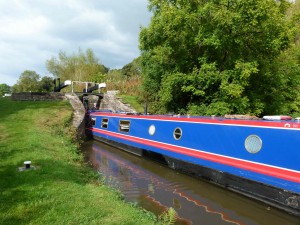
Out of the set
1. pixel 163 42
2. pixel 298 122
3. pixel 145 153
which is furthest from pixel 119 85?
pixel 298 122

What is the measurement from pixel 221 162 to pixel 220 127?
37.6 inches

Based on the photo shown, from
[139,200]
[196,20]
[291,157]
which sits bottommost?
[139,200]

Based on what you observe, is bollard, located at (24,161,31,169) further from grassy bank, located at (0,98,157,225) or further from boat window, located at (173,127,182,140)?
boat window, located at (173,127,182,140)

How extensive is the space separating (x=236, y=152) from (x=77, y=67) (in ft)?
102

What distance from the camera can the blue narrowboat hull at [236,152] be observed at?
568 centimetres

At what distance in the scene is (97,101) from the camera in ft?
73.4

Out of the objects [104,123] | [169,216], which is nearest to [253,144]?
[169,216]

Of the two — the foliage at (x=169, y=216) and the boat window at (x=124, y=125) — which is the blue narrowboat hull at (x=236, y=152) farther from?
the foliage at (x=169, y=216)

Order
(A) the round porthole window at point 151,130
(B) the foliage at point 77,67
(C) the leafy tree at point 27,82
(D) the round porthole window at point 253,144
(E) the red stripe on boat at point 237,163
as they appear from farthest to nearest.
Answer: (C) the leafy tree at point 27,82 → (B) the foliage at point 77,67 → (A) the round porthole window at point 151,130 → (D) the round porthole window at point 253,144 → (E) the red stripe on boat at point 237,163

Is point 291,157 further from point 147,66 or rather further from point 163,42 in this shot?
point 147,66

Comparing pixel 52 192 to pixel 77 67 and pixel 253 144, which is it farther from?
pixel 77 67

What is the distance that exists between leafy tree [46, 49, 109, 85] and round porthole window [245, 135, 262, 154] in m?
27.8

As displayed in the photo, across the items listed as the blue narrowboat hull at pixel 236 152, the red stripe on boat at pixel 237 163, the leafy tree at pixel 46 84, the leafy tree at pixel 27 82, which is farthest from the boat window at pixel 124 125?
the leafy tree at pixel 27 82

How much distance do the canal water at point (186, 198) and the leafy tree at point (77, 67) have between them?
25.2 m
